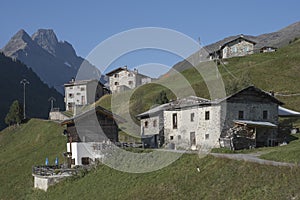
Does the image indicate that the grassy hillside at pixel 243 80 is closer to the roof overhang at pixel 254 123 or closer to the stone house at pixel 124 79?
the stone house at pixel 124 79

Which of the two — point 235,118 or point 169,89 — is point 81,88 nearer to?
point 169,89

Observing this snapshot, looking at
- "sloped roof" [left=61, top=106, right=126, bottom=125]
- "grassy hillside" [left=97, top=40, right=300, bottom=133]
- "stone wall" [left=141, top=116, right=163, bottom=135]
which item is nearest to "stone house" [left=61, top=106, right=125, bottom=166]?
"sloped roof" [left=61, top=106, right=126, bottom=125]

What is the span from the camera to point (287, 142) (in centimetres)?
4556

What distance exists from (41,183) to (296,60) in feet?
226

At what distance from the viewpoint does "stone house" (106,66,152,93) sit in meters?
118

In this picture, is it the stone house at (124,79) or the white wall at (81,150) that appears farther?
the stone house at (124,79)

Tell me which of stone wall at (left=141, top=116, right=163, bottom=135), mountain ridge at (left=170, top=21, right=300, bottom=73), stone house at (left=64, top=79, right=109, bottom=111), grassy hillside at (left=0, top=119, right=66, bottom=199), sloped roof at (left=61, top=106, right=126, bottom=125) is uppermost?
mountain ridge at (left=170, top=21, right=300, bottom=73)

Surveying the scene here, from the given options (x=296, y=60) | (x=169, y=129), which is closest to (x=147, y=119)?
(x=169, y=129)

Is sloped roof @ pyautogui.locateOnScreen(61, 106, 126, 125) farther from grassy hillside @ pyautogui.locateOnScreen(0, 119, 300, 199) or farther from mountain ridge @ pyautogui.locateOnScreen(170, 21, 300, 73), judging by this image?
mountain ridge @ pyautogui.locateOnScreen(170, 21, 300, 73)

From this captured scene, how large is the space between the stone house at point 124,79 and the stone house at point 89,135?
63312mm

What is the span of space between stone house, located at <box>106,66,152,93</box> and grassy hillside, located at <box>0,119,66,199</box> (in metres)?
36.0

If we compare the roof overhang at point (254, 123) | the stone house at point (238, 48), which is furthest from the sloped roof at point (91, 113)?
the stone house at point (238, 48)

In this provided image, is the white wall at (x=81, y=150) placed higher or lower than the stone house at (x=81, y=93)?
lower

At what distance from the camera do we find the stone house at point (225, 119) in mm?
46281
